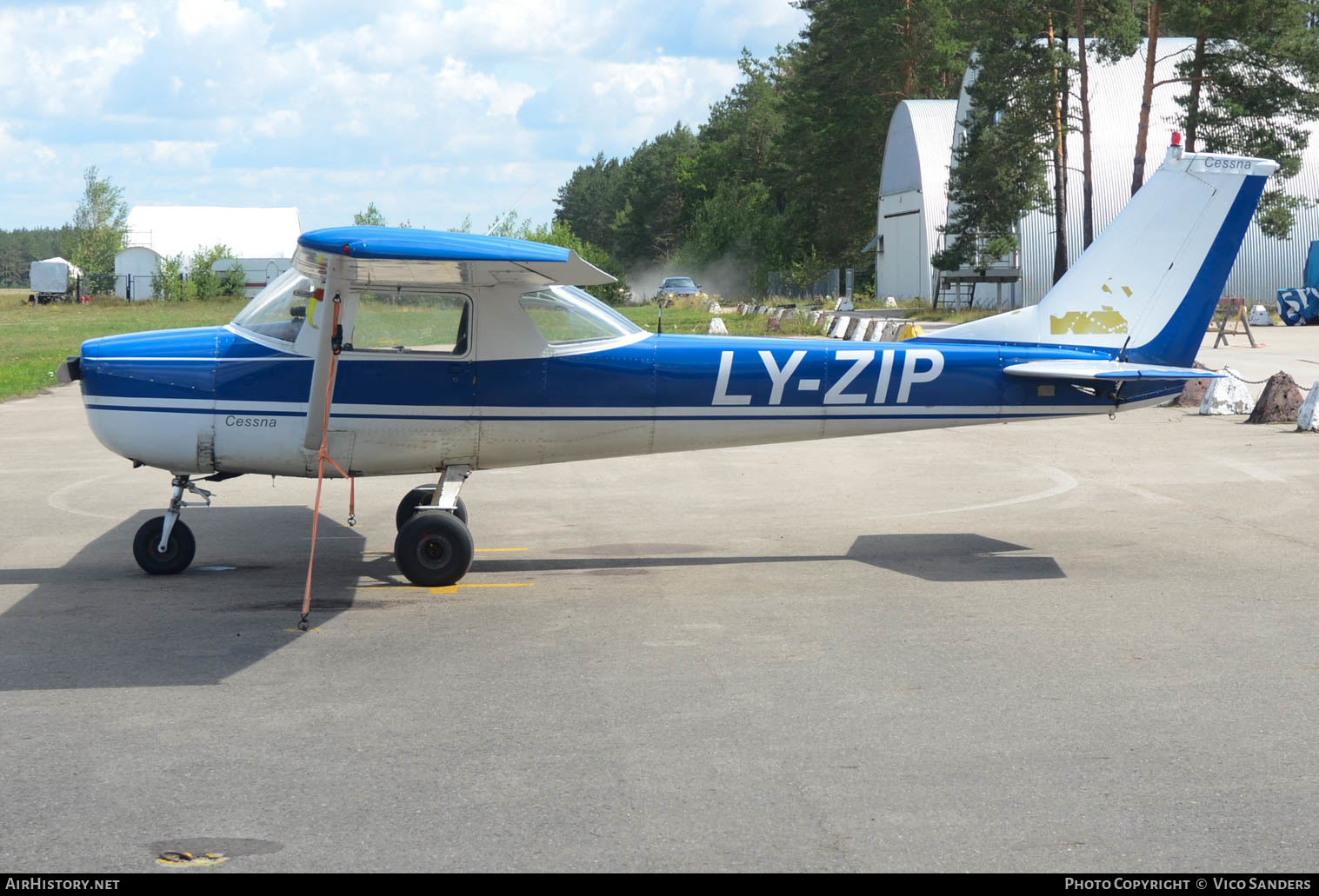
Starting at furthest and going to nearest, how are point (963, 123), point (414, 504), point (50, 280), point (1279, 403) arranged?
point (50, 280)
point (963, 123)
point (1279, 403)
point (414, 504)

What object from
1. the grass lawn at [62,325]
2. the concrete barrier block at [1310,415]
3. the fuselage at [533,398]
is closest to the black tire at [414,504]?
the fuselage at [533,398]

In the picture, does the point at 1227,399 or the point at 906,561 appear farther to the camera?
the point at 1227,399

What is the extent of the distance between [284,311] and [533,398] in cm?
172

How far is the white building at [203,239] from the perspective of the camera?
90.2m

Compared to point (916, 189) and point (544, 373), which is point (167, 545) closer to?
point (544, 373)

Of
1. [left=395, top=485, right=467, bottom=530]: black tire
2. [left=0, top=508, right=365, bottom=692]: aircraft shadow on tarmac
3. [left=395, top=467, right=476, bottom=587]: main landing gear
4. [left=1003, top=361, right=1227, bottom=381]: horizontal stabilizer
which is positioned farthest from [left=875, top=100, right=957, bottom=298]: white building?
[left=395, top=467, right=476, bottom=587]: main landing gear

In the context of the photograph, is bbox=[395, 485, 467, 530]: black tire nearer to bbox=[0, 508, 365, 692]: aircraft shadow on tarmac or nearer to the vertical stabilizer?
bbox=[0, 508, 365, 692]: aircraft shadow on tarmac

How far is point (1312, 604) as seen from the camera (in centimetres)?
708

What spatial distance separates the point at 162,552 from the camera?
8211mm

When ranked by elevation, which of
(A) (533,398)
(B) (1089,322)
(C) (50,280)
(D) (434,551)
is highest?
(B) (1089,322)

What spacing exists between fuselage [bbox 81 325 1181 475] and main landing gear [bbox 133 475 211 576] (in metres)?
0.36

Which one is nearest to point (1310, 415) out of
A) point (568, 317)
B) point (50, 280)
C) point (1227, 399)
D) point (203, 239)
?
point (1227, 399)

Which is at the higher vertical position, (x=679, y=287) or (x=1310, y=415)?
(x=679, y=287)

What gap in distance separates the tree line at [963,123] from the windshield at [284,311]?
30.6 meters
